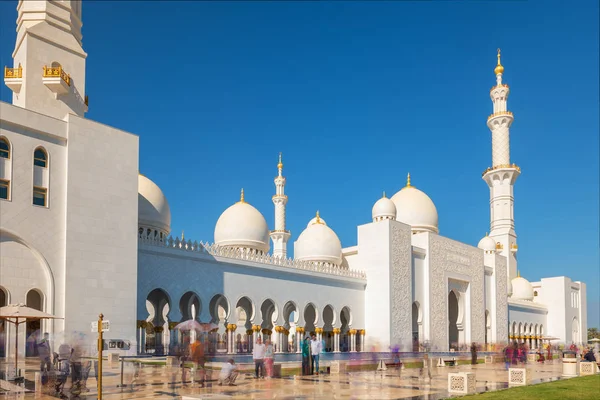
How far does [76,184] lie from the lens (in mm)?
15688

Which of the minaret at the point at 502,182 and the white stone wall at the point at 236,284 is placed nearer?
the white stone wall at the point at 236,284

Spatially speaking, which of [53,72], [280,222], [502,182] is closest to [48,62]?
[53,72]

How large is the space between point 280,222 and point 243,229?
1015 cm

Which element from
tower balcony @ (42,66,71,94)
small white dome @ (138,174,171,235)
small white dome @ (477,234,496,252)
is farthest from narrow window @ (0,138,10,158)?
small white dome @ (477,234,496,252)

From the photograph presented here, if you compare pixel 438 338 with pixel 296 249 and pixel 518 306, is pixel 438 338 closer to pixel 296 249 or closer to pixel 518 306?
pixel 296 249

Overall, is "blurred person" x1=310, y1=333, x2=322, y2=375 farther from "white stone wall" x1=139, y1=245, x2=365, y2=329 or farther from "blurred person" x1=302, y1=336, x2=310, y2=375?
"white stone wall" x1=139, y1=245, x2=365, y2=329

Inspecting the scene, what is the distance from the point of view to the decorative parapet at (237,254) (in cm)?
1967

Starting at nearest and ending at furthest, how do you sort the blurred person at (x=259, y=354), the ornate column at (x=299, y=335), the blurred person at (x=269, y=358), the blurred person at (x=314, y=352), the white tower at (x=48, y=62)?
the blurred person at (x=259, y=354) < the blurred person at (x=269, y=358) < the blurred person at (x=314, y=352) < the white tower at (x=48, y=62) < the ornate column at (x=299, y=335)

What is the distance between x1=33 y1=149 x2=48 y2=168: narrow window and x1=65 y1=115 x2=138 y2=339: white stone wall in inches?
22.6

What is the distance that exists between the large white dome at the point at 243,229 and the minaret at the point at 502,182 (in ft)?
57.9

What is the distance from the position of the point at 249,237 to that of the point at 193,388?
15907 mm

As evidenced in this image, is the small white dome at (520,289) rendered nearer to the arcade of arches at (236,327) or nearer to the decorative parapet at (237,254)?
the arcade of arches at (236,327)

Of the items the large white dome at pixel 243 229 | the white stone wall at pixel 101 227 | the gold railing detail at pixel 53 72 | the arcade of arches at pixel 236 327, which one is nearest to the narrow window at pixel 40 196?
the white stone wall at pixel 101 227

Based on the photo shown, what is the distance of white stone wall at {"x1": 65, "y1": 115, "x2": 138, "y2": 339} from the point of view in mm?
15305
